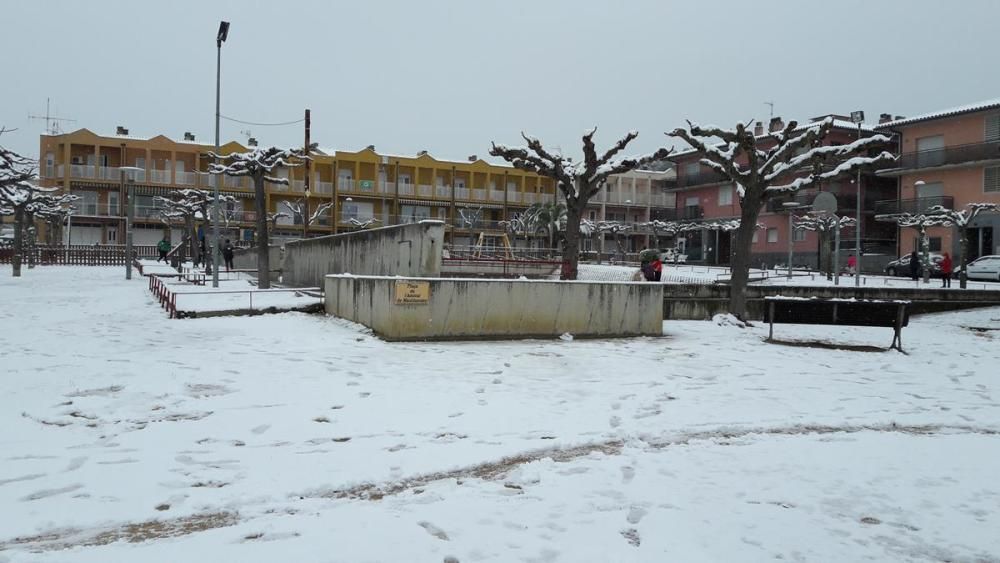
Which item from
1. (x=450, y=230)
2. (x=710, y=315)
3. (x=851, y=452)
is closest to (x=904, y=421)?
(x=851, y=452)

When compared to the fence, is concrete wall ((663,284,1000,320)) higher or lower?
lower

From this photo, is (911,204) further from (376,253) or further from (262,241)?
(262,241)

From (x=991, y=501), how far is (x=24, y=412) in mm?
7106

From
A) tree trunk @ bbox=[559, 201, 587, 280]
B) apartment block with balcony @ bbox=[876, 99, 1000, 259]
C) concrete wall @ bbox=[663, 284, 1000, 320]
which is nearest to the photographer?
concrete wall @ bbox=[663, 284, 1000, 320]

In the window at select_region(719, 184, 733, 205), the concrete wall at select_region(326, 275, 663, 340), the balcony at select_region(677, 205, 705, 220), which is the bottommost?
the concrete wall at select_region(326, 275, 663, 340)

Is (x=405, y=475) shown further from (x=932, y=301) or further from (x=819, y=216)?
(x=819, y=216)

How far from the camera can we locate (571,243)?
18375 mm

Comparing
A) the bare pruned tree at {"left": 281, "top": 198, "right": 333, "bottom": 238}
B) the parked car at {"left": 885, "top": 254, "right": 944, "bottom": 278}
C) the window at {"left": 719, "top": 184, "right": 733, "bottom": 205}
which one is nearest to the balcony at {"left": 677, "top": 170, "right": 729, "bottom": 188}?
the window at {"left": 719, "top": 184, "right": 733, "bottom": 205}

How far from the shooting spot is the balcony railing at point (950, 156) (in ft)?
131

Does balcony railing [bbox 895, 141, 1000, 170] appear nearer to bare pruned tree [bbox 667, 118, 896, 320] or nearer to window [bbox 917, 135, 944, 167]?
window [bbox 917, 135, 944, 167]

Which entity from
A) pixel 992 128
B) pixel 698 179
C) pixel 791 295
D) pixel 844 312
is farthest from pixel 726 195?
pixel 844 312

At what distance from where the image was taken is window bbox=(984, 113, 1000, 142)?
133 ft

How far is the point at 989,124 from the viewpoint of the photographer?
134 ft

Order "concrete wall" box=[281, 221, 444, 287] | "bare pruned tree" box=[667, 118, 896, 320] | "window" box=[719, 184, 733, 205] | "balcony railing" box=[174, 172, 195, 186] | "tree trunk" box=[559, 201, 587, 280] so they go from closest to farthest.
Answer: "concrete wall" box=[281, 221, 444, 287]
"bare pruned tree" box=[667, 118, 896, 320]
"tree trunk" box=[559, 201, 587, 280]
"window" box=[719, 184, 733, 205]
"balcony railing" box=[174, 172, 195, 186]
